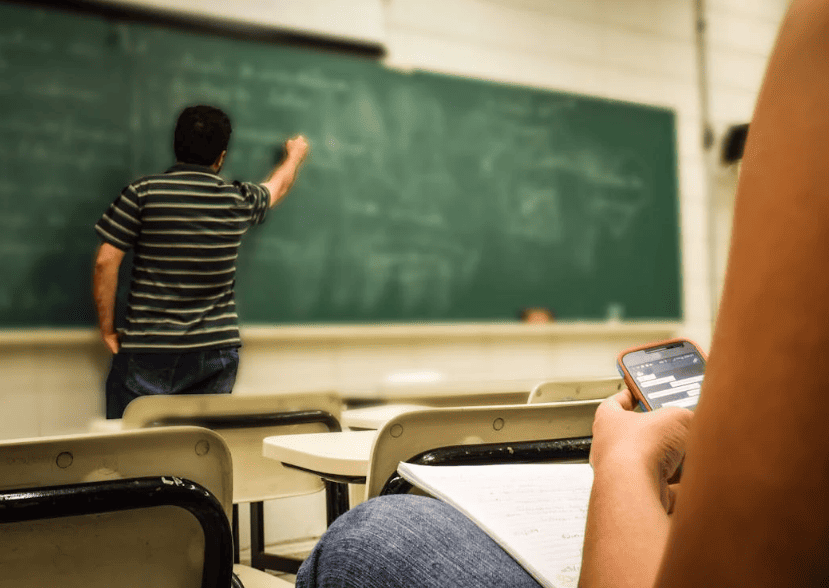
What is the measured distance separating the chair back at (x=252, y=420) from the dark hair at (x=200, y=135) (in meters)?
1.12

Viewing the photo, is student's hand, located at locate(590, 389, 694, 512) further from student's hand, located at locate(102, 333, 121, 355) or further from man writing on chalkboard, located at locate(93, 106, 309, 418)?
student's hand, located at locate(102, 333, 121, 355)

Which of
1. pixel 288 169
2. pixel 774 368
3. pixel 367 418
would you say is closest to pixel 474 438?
pixel 367 418

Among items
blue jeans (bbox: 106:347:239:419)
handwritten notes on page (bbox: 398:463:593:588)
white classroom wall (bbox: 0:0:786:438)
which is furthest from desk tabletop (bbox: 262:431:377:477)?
white classroom wall (bbox: 0:0:786:438)

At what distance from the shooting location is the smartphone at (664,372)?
0.77 metres

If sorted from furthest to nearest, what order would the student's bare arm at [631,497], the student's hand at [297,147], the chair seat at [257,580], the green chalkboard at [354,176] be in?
the student's hand at [297,147]
the green chalkboard at [354,176]
the chair seat at [257,580]
the student's bare arm at [631,497]

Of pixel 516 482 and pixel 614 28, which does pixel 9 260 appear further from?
pixel 614 28

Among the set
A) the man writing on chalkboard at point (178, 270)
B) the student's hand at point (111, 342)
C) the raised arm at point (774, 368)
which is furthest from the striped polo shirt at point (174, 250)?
the raised arm at point (774, 368)

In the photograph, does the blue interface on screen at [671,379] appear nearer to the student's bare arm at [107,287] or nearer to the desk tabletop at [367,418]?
the desk tabletop at [367,418]

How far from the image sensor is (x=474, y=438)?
3.88 feet

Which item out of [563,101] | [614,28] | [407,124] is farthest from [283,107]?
[614,28]

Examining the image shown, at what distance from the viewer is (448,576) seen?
1.72 feet

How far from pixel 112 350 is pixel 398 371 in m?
1.41

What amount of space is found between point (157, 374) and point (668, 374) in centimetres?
204

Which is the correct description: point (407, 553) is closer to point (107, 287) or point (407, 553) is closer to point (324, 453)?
point (324, 453)
